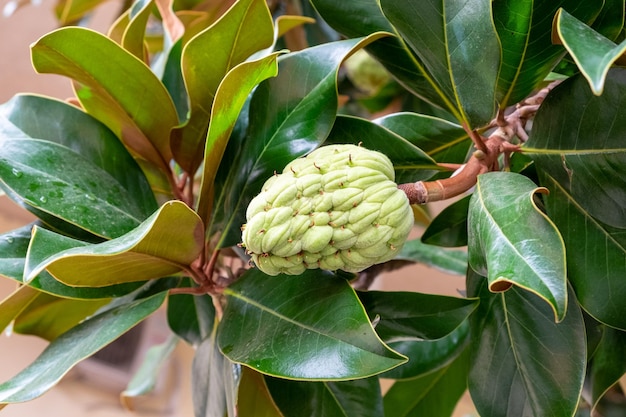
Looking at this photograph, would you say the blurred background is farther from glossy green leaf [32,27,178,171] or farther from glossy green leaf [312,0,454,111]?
glossy green leaf [312,0,454,111]

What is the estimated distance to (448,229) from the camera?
2.37 ft

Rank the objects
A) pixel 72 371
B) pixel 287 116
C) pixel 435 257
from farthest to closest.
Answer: pixel 72 371 < pixel 435 257 < pixel 287 116

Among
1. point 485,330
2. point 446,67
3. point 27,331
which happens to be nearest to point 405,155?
point 446,67

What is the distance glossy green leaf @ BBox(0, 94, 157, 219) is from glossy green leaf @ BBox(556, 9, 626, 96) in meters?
0.48

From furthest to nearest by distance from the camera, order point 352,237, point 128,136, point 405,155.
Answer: point 128,136
point 405,155
point 352,237

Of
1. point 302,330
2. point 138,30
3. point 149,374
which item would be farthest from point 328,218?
point 149,374

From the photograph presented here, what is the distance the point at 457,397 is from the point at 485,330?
0.26 m

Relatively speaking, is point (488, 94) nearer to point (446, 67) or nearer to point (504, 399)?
point (446, 67)

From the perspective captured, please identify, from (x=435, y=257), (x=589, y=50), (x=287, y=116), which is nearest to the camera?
(x=589, y=50)

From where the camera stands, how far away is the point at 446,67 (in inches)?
22.6

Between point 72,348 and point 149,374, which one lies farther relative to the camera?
point 149,374

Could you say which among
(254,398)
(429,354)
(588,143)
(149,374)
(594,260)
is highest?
(588,143)

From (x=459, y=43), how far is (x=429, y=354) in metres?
0.44

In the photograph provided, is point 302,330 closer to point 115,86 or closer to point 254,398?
point 254,398
